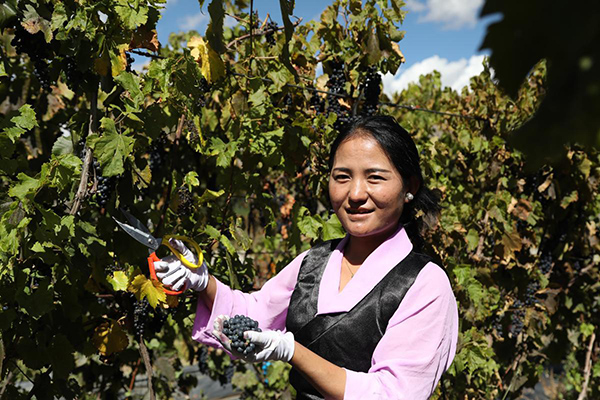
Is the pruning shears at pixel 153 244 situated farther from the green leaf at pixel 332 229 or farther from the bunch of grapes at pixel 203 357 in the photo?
the bunch of grapes at pixel 203 357

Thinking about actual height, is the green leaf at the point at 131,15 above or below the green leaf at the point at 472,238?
above

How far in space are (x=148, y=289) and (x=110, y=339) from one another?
52 centimetres

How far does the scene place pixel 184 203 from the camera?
87.2 inches

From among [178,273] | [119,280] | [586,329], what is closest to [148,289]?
[178,273]

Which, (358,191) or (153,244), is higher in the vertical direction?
(358,191)

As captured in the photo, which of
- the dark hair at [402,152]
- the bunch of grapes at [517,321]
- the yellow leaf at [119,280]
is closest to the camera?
the dark hair at [402,152]

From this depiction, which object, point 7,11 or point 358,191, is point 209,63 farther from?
point 358,191

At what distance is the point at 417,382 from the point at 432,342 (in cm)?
11

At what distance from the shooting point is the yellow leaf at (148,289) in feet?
5.77

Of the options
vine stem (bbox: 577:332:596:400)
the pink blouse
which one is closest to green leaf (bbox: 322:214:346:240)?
the pink blouse

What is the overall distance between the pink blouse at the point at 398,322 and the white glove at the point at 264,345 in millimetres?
189

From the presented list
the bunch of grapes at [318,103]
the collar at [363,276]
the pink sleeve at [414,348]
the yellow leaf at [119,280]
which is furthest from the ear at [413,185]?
the bunch of grapes at [318,103]

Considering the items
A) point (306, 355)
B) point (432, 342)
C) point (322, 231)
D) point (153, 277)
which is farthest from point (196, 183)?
point (432, 342)

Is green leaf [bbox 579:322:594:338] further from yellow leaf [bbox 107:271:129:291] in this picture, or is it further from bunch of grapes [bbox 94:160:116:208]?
bunch of grapes [bbox 94:160:116:208]
